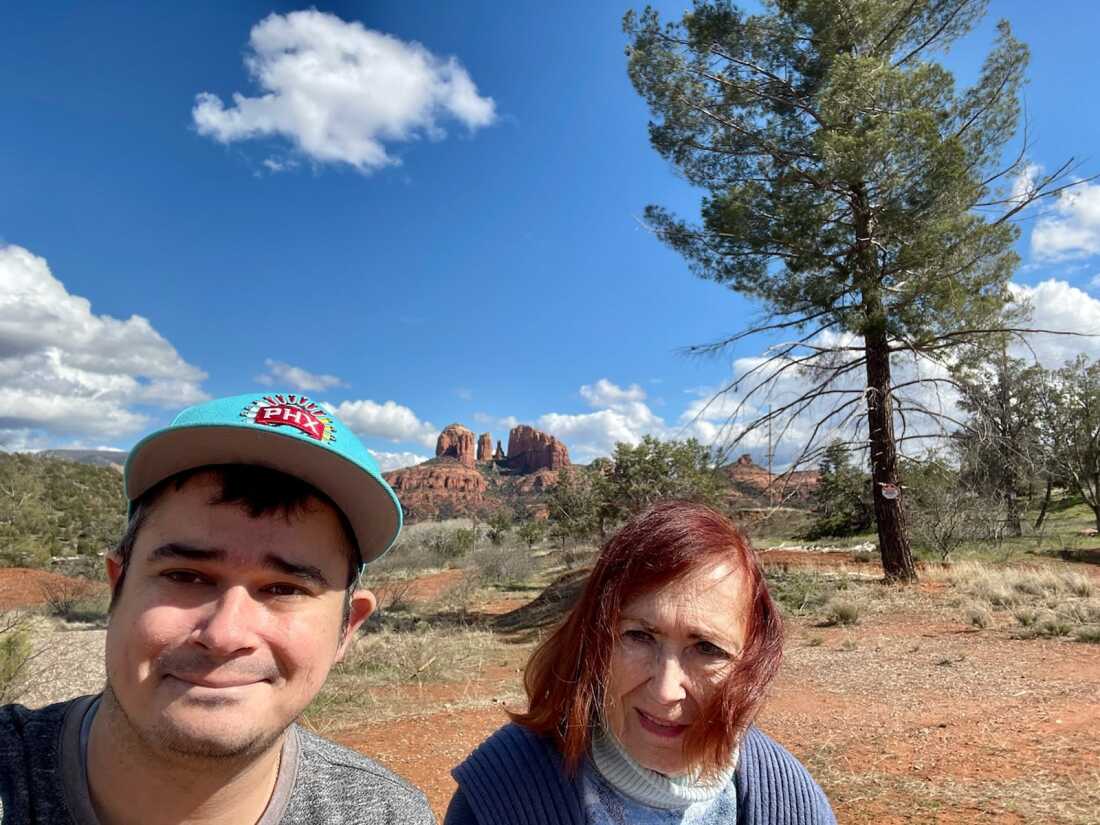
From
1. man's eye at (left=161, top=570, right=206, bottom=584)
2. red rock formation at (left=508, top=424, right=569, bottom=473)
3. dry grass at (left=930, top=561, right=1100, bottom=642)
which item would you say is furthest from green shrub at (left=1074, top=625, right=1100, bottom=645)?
red rock formation at (left=508, top=424, right=569, bottom=473)

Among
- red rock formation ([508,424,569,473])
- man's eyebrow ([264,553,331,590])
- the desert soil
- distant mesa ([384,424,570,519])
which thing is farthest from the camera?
red rock formation ([508,424,569,473])

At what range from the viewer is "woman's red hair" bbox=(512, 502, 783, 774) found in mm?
1540

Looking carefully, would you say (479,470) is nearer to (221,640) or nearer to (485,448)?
(485,448)

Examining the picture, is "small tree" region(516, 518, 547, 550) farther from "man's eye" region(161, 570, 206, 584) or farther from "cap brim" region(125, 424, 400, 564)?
"man's eye" region(161, 570, 206, 584)

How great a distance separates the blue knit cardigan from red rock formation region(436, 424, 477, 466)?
134298mm

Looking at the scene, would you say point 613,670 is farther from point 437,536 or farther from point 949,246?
point 437,536

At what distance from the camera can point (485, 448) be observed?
14675cm

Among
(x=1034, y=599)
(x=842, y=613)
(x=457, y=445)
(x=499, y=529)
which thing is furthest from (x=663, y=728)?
(x=457, y=445)

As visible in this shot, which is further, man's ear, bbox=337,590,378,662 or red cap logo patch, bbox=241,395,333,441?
man's ear, bbox=337,590,378,662

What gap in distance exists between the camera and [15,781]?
1226 mm

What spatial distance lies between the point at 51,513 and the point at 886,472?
29922mm

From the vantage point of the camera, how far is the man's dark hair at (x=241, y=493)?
1.37 metres

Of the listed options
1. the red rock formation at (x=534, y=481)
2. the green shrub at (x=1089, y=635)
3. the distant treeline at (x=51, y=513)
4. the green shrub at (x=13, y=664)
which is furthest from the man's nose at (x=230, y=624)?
the red rock formation at (x=534, y=481)

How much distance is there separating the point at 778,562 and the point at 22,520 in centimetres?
2369
